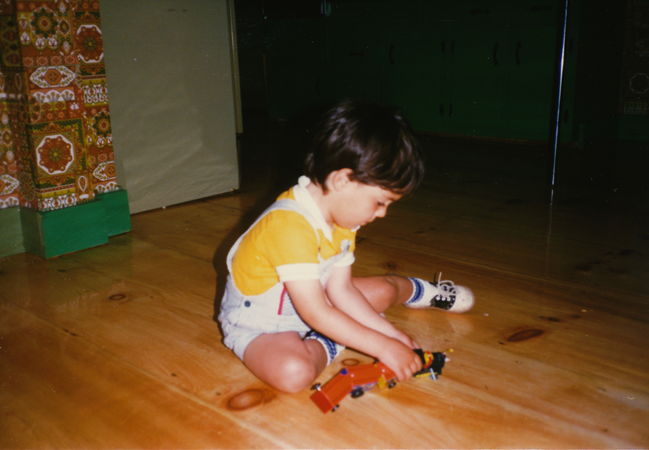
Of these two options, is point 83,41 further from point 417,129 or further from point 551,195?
point 417,129

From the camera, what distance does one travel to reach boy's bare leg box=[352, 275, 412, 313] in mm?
1036

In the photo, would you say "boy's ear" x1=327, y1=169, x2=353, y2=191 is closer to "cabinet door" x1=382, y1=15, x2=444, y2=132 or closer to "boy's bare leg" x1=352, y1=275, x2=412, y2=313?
"boy's bare leg" x1=352, y1=275, x2=412, y2=313

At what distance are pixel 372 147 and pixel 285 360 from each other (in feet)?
1.06

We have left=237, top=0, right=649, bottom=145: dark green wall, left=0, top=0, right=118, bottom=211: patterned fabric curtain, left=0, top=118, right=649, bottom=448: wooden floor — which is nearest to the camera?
left=0, top=118, right=649, bottom=448: wooden floor

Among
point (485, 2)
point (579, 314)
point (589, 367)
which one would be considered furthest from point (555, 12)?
point (589, 367)

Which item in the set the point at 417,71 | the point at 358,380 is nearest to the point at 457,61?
the point at 417,71

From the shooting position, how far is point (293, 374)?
2.67 feet

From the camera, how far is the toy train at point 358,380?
786 mm

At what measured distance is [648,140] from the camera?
2865mm

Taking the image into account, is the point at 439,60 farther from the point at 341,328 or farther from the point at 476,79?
the point at 341,328

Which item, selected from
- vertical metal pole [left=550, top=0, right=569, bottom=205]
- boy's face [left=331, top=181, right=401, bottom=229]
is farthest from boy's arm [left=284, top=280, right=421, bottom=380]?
vertical metal pole [left=550, top=0, right=569, bottom=205]

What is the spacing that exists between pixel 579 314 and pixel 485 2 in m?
2.27

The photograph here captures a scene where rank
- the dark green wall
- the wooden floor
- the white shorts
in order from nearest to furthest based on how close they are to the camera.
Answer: the wooden floor → the white shorts → the dark green wall

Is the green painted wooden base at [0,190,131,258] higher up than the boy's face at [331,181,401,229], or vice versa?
the boy's face at [331,181,401,229]
